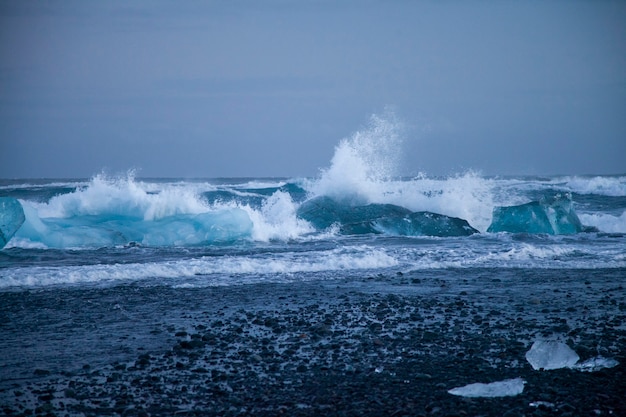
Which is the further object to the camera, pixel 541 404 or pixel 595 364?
pixel 595 364

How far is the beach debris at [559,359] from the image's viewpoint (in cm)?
508

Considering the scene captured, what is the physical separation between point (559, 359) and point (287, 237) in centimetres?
1065

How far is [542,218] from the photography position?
15.8m

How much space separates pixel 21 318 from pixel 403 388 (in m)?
4.82

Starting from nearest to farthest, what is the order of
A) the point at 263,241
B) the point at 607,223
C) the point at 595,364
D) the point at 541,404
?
1. the point at 541,404
2. the point at 595,364
3. the point at 263,241
4. the point at 607,223

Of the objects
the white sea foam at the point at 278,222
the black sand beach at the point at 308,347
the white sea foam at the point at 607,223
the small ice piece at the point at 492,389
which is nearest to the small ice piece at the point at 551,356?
the black sand beach at the point at 308,347

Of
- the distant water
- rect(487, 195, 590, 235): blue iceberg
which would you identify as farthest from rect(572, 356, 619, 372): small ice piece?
rect(487, 195, 590, 235): blue iceberg

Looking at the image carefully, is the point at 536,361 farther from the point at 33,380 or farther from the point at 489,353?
the point at 33,380

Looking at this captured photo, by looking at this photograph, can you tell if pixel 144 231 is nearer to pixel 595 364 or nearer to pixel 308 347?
pixel 308 347

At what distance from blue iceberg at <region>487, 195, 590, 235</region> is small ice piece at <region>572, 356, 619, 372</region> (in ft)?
36.4

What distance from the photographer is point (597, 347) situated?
567 cm

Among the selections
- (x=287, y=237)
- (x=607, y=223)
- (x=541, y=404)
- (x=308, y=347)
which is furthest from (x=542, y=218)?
(x=541, y=404)

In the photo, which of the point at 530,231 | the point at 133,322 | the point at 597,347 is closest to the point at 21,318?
the point at 133,322

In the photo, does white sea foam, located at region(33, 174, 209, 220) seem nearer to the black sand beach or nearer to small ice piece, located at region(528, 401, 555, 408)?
the black sand beach
